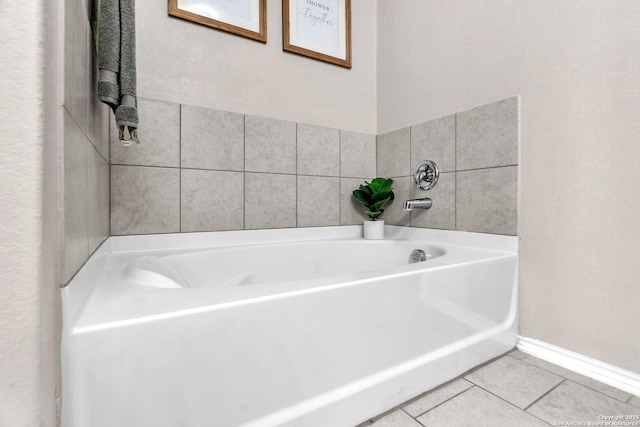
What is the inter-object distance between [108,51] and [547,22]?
4.79 ft

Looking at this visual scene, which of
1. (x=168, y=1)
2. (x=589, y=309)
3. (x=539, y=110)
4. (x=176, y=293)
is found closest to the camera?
Answer: (x=176, y=293)

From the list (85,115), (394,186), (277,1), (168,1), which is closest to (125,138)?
(85,115)

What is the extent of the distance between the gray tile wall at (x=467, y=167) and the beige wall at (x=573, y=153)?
5 cm

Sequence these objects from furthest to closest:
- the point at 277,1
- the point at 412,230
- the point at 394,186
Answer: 1. the point at 394,186
2. the point at 412,230
3. the point at 277,1

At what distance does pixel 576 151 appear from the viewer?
103cm

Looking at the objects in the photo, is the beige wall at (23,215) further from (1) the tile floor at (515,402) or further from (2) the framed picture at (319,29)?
(2) the framed picture at (319,29)

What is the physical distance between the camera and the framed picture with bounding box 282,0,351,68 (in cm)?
→ 155

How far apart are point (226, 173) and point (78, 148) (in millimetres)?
797

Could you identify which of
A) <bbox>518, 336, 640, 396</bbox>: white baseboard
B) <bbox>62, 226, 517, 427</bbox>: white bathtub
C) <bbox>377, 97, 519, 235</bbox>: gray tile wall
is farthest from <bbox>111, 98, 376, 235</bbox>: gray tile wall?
<bbox>518, 336, 640, 396</bbox>: white baseboard

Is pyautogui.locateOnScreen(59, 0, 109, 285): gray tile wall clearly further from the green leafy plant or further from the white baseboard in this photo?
the white baseboard

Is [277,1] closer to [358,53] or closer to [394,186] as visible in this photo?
[358,53]

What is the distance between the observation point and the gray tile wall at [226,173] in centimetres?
123

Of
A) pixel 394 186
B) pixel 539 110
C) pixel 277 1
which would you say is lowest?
pixel 394 186

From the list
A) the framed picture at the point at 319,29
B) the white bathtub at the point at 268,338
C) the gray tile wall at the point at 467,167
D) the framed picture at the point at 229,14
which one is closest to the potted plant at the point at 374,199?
the gray tile wall at the point at 467,167
